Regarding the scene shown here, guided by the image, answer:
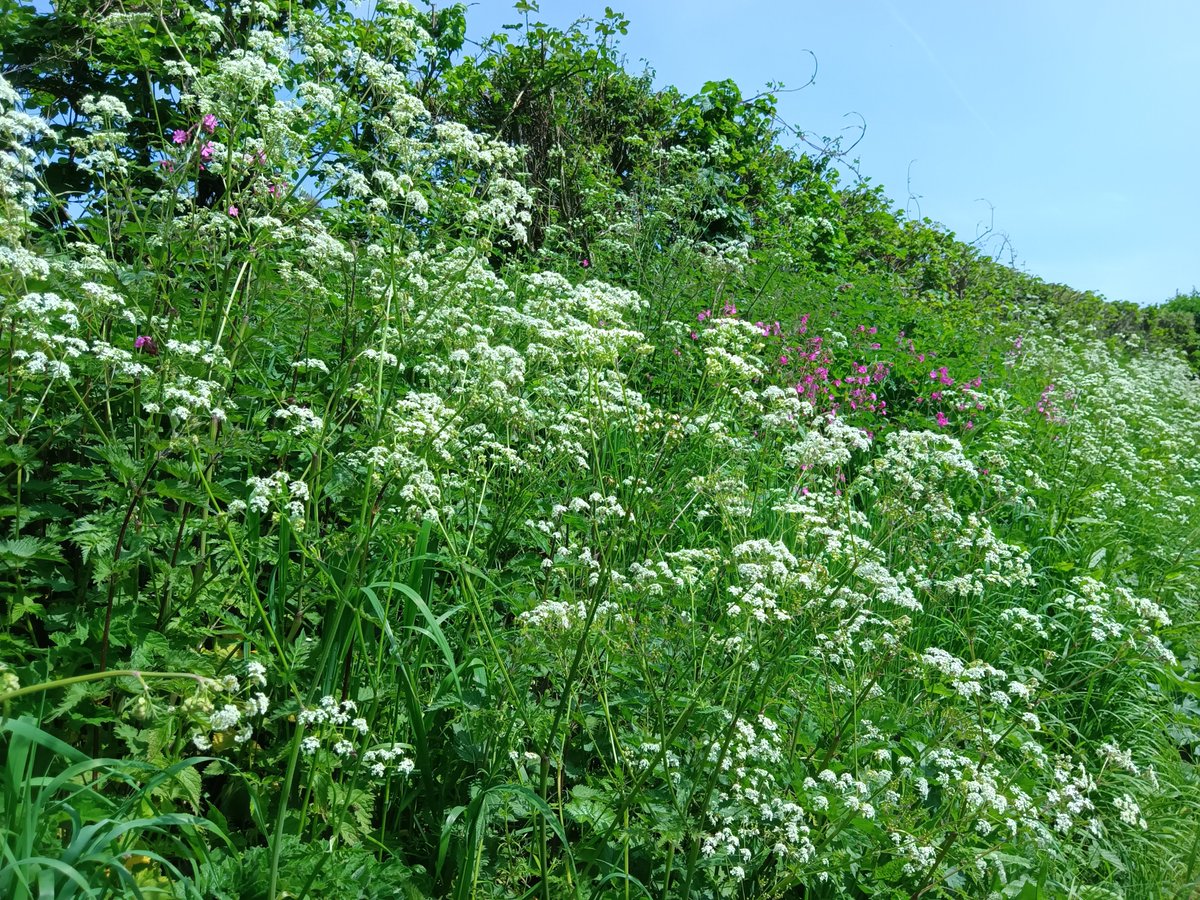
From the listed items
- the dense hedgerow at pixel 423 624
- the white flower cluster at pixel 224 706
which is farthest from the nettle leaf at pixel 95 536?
the white flower cluster at pixel 224 706

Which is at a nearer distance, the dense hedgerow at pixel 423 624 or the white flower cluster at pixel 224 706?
the white flower cluster at pixel 224 706

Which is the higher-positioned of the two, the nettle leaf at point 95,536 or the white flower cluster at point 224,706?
the nettle leaf at point 95,536

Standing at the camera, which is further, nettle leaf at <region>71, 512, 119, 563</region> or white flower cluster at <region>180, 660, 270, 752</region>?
nettle leaf at <region>71, 512, 119, 563</region>

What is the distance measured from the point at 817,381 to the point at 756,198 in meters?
4.31

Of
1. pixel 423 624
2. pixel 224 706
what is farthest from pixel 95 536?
pixel 423 624

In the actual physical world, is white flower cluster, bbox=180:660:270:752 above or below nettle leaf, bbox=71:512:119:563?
below

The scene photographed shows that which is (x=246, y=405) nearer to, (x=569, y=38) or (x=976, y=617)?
(x=976, y=617)

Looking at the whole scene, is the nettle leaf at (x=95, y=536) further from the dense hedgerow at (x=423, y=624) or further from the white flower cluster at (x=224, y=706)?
the white flower cluster at (x=224, y=706)

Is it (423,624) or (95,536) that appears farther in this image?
(423,624)

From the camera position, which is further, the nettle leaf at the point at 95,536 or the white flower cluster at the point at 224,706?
the nettle leaf at the point at 95,536

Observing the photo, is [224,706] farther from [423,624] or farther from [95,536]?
[423,624]

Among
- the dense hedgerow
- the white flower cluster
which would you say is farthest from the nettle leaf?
the white flower cluster

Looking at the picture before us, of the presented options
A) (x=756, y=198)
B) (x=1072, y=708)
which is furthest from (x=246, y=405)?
(x=756, y=198)

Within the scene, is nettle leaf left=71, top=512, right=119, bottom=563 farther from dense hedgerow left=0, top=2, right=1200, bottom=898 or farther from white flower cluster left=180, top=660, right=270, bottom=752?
white flower cluster left=180, top=660, right=270, bottom=752
